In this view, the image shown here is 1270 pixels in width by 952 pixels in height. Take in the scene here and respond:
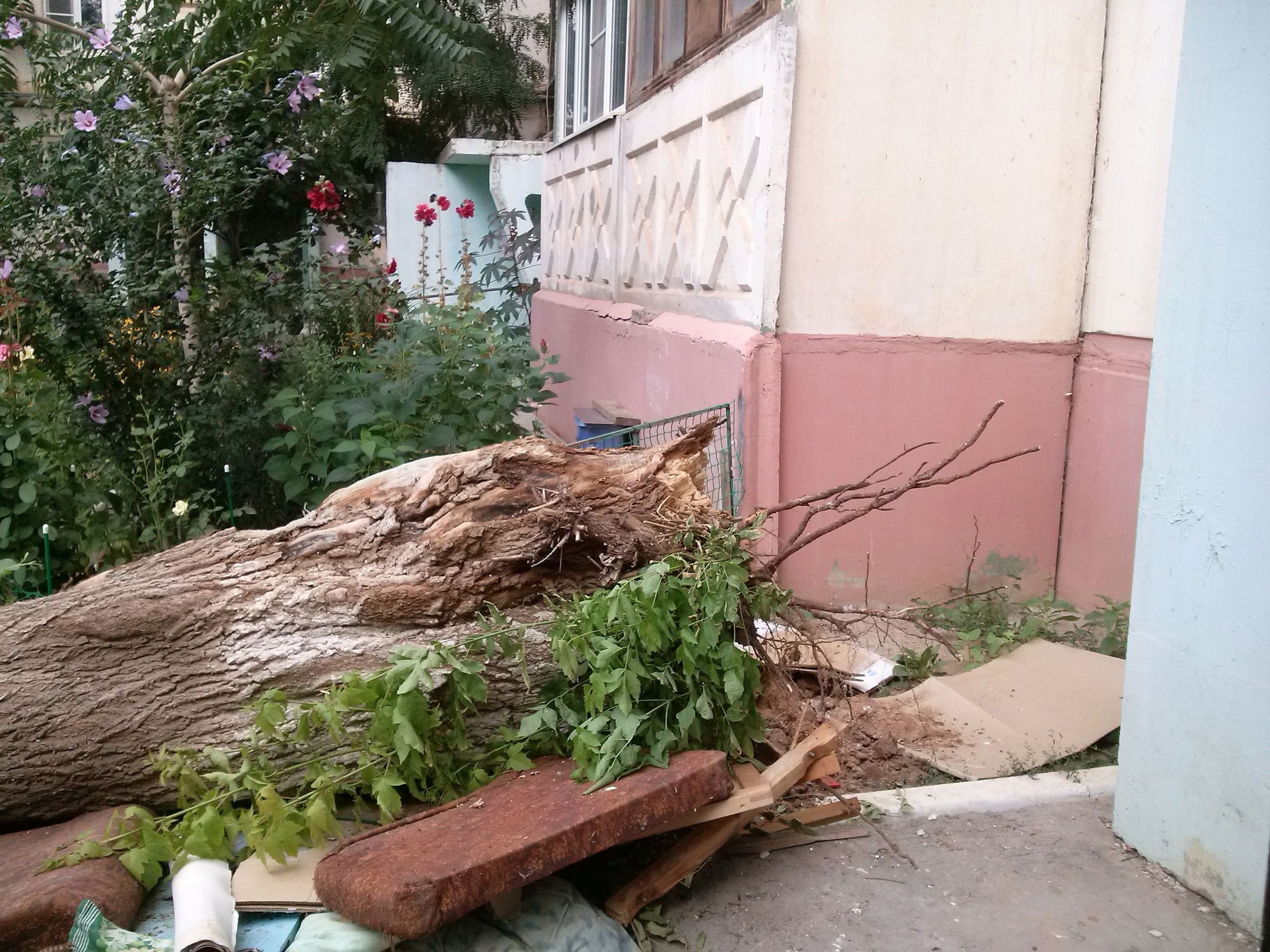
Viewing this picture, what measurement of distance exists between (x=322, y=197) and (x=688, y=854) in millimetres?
4598

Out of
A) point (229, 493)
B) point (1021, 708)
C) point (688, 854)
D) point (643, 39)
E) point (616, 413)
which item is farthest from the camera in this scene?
point (643, 39)

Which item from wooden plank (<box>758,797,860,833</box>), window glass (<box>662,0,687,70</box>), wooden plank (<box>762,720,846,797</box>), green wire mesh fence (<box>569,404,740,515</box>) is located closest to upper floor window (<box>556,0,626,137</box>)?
window glass (<box>662,0,687,70</box>)

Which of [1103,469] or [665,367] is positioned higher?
[665,367]

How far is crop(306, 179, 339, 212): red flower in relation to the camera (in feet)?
19.6

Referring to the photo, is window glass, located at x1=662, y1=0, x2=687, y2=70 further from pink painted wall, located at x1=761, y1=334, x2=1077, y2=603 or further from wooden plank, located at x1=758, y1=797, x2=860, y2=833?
wooden plank, located at x1=758, y1=797, x2=860, y2=833

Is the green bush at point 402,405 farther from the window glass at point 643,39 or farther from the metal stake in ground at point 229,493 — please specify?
the window glass at point 643,39

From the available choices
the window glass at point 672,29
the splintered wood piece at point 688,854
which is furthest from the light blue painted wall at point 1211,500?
the window glass at point 672,29

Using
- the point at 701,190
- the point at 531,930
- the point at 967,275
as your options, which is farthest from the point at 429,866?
the point at 701,190

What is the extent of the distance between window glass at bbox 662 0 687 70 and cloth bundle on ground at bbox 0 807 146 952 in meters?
5.44

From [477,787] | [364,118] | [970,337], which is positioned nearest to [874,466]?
[970,337]

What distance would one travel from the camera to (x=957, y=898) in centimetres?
278

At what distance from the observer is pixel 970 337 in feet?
16.9

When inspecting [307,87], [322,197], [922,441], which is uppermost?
[307,87]

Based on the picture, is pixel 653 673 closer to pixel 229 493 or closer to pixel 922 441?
pixel 922 441
